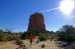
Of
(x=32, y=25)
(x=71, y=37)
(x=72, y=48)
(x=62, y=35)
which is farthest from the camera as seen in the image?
(x=32, y=25)

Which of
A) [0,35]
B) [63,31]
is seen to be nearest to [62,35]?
[63,31]

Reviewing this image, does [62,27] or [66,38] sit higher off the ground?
[62,27]

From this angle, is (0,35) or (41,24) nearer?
(0,35)

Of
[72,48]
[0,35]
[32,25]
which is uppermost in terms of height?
[32,25]

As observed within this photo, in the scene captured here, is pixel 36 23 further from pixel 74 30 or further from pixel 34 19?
pixel 74 30

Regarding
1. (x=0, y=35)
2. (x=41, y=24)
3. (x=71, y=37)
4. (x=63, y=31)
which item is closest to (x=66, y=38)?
(x=71, y=37)

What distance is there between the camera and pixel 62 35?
4494cm

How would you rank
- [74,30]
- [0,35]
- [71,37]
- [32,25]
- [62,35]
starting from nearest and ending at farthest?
[0,35] < [71,37] < [62,35] < [74,30] < [32,25]

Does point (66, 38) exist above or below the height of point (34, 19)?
below

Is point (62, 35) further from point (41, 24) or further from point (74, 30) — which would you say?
point (41, 24)

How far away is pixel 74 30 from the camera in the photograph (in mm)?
48188

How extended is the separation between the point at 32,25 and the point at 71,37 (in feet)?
184

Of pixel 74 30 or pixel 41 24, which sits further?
pixel 41 24

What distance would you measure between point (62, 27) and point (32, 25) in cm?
4578
